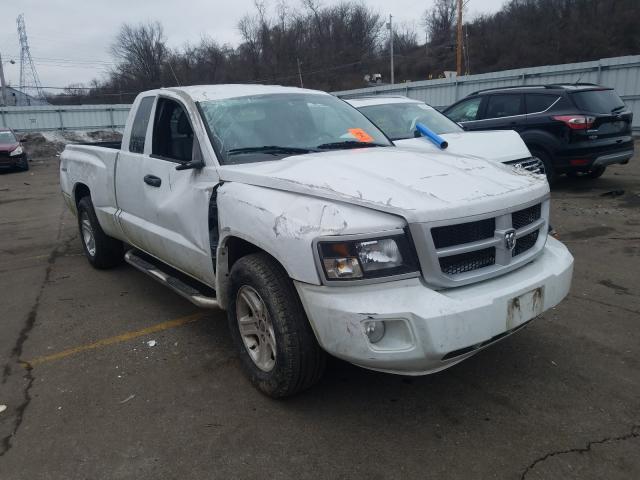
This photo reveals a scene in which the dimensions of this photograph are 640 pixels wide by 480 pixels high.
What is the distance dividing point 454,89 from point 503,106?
1240 centimetres

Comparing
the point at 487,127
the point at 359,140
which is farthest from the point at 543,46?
the point at 359,140

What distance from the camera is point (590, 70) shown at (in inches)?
650

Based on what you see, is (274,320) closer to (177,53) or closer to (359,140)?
(359,140)

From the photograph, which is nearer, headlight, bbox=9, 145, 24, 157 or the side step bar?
the side step bar

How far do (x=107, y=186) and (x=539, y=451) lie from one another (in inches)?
171

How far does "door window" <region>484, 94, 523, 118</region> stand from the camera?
9258mm

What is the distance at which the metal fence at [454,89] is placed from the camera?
1587 cm

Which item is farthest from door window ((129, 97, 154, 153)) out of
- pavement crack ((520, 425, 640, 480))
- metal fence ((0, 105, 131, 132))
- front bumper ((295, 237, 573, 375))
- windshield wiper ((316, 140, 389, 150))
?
metal fence ((0, 105, 131, 132))

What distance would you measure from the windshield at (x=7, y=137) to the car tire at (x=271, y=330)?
19165 millimetres

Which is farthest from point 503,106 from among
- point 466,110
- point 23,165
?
point 23,165

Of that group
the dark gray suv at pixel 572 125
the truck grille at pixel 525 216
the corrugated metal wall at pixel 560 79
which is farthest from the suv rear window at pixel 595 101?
the corrugated metal wall at pixel 560 79

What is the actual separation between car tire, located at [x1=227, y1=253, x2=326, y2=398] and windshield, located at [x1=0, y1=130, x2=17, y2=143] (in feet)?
62.9

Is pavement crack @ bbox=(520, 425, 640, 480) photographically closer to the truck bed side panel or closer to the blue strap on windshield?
the blue strap on windshield

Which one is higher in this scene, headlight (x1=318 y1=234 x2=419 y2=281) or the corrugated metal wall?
the corrugated metal wall
